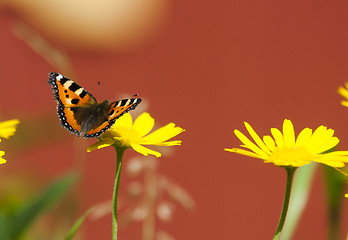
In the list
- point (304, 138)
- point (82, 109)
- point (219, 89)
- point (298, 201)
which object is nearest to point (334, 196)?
point (298, 201)

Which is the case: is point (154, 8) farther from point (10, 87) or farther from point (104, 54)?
point (10, 87)

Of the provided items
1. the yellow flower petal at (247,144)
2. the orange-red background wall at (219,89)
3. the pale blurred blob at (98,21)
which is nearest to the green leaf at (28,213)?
the yellow flower petal at (247,144)

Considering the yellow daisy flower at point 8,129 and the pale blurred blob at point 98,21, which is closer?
the yellow daisy flower at point 8,129

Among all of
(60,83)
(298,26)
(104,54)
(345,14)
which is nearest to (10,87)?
(104,54)

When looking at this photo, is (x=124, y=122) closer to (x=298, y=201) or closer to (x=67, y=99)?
(x=67, y=99)

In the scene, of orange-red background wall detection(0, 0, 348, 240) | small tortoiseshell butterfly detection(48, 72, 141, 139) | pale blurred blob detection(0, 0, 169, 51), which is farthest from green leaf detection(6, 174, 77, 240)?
pale blurred blob detection(0, 0, 169, 51)

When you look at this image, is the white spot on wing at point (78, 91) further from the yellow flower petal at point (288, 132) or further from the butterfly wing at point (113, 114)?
the yellow flower petal at point (288, 132)

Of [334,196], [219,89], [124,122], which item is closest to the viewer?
[124,122]

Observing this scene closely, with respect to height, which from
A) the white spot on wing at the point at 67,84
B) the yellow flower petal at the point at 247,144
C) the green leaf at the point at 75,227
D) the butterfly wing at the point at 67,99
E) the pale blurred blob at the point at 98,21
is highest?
the pale blurred blob at the point at 98,21
